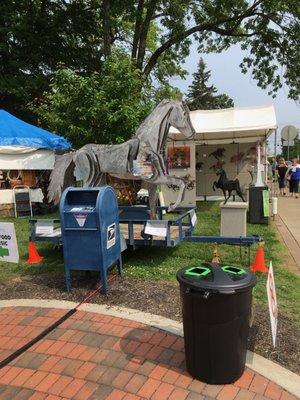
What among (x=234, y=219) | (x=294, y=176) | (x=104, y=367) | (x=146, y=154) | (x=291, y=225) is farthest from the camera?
(x=294, y=176)

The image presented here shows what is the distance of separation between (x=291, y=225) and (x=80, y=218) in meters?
7.50

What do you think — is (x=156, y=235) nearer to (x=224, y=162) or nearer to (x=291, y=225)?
(x=291, y=225)

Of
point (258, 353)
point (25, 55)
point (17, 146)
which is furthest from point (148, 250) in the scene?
point (25, 55)

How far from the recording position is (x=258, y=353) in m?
3.93

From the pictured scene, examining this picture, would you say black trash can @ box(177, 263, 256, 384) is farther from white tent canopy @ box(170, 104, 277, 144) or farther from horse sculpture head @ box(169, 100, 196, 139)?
white tent canopy @ box(170, 104, 277, 144)

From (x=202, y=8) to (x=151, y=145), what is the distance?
1533 cm

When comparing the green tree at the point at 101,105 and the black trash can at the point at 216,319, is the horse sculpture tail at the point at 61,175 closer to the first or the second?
the green tree at the point at 101,105

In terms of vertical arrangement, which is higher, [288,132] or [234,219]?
[288,132]

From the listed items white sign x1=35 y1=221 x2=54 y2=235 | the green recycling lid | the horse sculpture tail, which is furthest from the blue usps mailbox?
the horse sculpture tail

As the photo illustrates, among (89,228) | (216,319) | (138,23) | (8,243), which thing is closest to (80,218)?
(89,228)

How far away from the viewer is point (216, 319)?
129 inches

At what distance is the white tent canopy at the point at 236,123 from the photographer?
13.4 metres

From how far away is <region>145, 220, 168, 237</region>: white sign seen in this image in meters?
6.35

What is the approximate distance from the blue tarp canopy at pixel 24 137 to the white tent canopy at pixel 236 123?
4282mm
